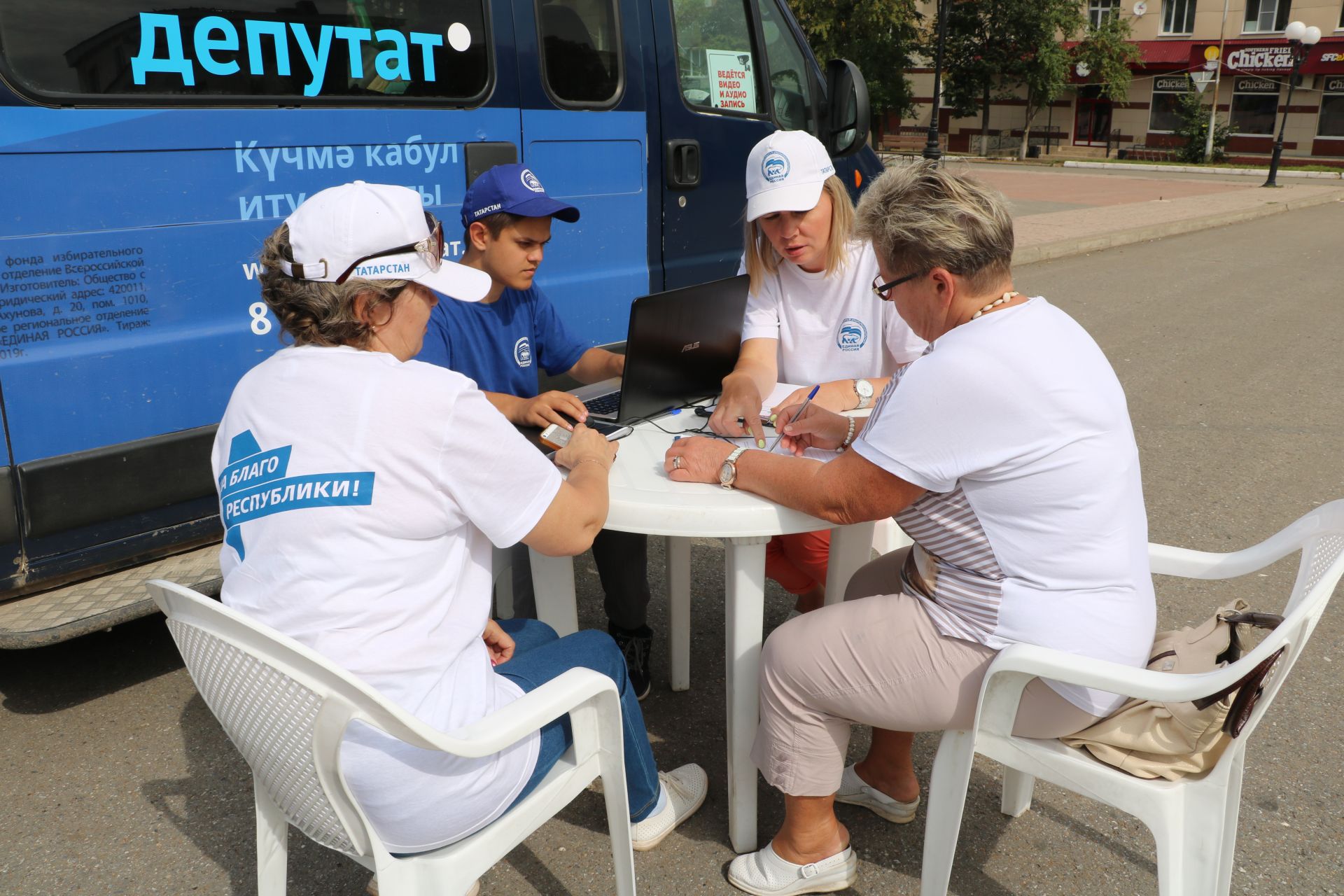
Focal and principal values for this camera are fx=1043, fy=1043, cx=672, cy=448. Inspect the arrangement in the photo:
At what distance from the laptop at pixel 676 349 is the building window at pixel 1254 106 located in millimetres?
39312

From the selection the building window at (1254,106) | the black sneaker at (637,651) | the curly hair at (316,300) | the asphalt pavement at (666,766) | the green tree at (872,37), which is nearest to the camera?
the curly hair at (316,300)

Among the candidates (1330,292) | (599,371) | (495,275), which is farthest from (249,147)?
(1330,292)

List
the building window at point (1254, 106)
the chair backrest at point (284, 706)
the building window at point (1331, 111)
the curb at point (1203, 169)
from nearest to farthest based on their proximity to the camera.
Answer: the chair backrest at point (284, 706)
the curb at point (1203, 169)
the building window at point (1331, 111)
the building window at point (1254, 106)

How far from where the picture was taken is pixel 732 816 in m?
2.41

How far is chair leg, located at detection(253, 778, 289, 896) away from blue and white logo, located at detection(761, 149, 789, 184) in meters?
1.99

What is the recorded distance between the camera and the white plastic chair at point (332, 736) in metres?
1.47

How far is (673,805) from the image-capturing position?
2.52 metres


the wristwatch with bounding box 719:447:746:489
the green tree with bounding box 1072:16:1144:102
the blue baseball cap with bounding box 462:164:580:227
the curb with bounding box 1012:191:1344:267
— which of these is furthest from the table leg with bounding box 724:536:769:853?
the green tree with bounding box 1072:16:1144:102

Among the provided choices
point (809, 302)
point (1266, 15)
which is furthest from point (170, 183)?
point (1266, 15)

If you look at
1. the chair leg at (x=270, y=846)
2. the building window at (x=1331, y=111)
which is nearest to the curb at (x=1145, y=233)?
the chair leg at (x=270, y=846)

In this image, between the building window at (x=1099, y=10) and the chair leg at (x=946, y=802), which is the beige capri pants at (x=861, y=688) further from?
the building window at (x=1099, y=10)

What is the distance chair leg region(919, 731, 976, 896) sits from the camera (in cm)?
196

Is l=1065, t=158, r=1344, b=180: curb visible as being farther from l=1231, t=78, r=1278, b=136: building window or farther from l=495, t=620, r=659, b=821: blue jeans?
l=495, t=620, r=659, b=821: blue jeans

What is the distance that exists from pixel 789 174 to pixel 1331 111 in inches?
1537
